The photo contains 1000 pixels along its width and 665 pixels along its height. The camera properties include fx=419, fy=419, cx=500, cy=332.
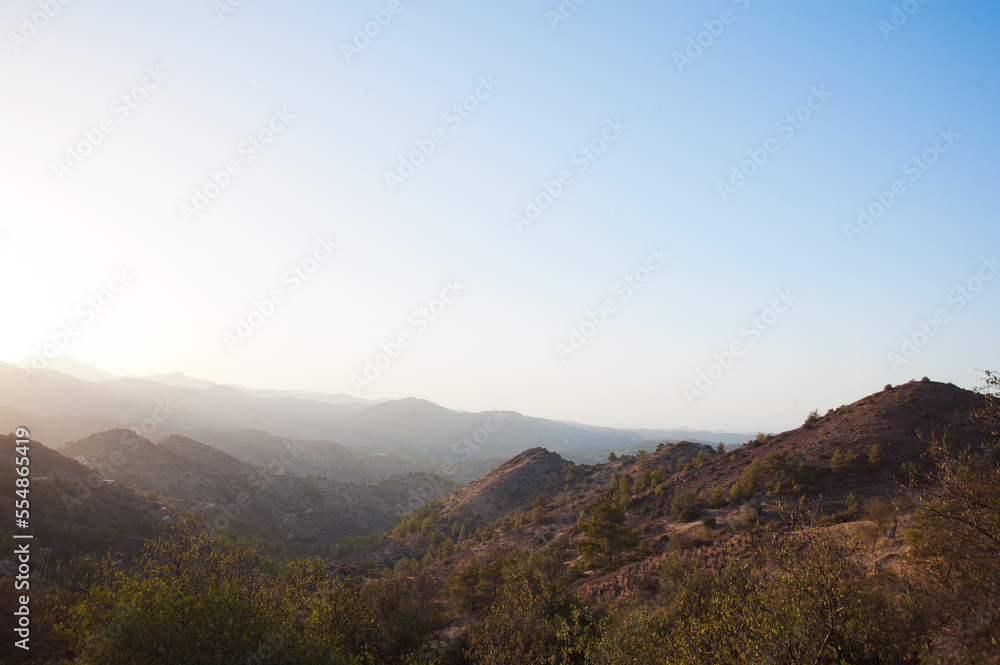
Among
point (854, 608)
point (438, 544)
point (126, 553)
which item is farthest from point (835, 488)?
point (126, 553)

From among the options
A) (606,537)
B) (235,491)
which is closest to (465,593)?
(606,537)

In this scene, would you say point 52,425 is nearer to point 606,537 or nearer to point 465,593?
point 465,593

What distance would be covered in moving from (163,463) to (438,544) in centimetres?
4898

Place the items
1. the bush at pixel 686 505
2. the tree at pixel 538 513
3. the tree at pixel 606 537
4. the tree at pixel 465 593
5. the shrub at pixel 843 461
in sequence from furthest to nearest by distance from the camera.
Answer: the tree at pixel 538 513, the bush at pixel 686 505, the shrub at pixel 843 461, the tree at pixel 606 537, the tree at pixel 465 593

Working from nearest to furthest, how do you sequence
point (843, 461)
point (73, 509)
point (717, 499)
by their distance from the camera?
point (843, 461), point (73, 509), point (717, 499)

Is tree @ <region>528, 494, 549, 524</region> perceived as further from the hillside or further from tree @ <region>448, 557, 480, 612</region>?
the hillside

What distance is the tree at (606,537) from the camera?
3662 cm

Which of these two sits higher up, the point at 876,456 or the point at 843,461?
the point at 876,456

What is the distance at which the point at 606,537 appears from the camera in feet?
120

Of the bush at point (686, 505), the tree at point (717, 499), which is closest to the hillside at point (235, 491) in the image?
the bush at point (686, 505)

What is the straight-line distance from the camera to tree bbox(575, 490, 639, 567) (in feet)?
120

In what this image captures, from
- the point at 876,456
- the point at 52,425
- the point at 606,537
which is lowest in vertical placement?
the point at 606,537

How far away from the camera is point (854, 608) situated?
9.95 metres

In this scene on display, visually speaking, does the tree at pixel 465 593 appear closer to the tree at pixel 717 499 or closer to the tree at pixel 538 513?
the tree at pixel 717 499
